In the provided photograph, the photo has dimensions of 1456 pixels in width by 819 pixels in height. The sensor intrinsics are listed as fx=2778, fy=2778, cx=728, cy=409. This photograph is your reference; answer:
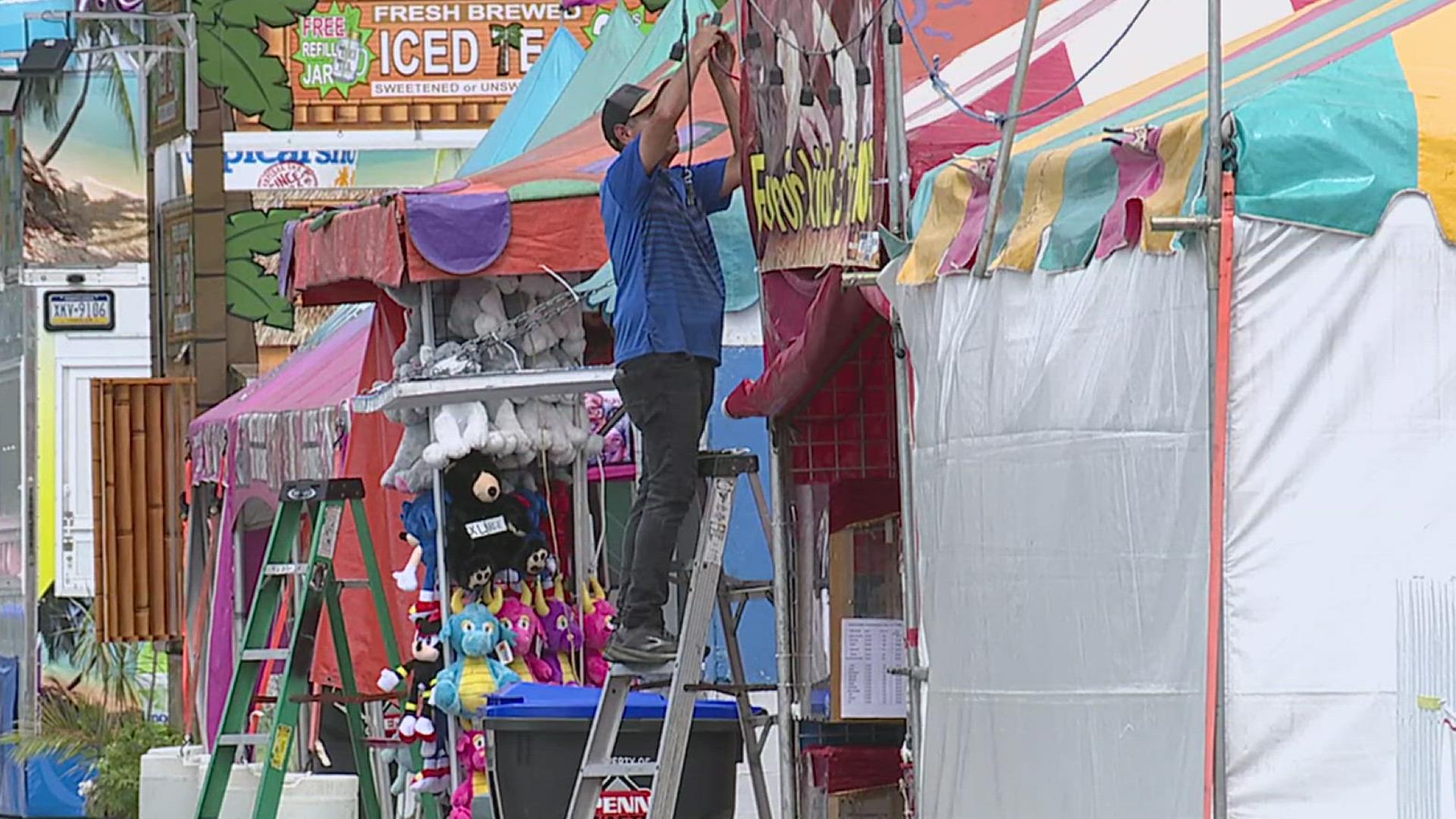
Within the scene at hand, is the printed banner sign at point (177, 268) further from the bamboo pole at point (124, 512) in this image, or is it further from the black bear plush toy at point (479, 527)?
the black bear plush toy at point (479, 527)

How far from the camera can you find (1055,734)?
5621 millimetres

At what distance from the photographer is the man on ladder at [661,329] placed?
295 inches

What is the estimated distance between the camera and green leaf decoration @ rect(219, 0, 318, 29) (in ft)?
62.8

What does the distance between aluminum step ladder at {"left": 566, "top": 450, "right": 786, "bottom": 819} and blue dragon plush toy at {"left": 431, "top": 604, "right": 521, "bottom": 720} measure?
2073 millimetres

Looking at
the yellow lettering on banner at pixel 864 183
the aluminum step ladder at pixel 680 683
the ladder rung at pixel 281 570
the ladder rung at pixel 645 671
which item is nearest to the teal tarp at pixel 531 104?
the ladder rung at pixel 281 570

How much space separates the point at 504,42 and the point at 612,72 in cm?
624

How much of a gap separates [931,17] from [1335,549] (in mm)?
3504

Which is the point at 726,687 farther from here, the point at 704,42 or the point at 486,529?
the point at 486,529

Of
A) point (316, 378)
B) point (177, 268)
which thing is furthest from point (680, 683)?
point (177, 268)

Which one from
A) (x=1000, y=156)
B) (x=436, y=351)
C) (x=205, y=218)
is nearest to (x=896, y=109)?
(x=1000, y=156)

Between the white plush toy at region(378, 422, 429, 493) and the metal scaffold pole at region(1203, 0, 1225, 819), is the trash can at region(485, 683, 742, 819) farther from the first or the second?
the metal scaffold pole at region(1203, 0, 1225, 819)

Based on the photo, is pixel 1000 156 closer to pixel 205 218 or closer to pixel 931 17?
pixel 931 17

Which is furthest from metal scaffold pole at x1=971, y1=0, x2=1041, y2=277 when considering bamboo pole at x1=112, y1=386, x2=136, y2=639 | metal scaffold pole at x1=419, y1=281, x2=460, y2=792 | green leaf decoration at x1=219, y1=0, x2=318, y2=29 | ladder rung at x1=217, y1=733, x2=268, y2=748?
green leaf decoration at x1=219, y1=0, x2=318, y2=29

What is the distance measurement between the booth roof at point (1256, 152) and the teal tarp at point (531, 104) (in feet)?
23.3
